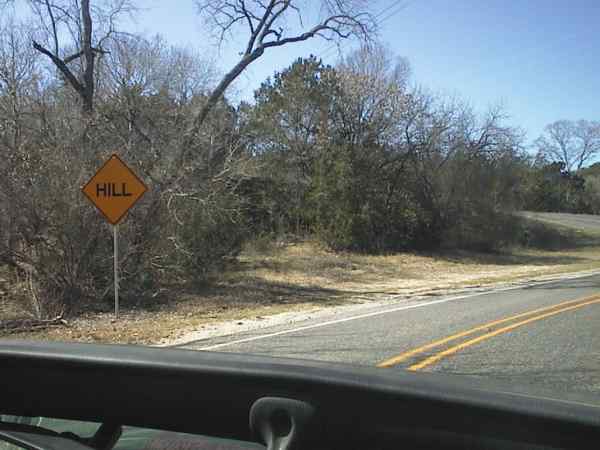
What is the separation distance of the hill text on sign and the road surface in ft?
11.4

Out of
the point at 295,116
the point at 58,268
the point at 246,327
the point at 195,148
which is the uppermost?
the point at 295,116

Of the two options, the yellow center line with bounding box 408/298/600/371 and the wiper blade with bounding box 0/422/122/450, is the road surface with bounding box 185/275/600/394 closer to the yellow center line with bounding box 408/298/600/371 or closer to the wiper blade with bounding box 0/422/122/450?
the yellow center line with bounding box 408/298/600/371

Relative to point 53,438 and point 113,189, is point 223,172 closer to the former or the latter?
point 113,189

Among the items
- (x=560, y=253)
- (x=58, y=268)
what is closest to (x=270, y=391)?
(x=58, y=268)

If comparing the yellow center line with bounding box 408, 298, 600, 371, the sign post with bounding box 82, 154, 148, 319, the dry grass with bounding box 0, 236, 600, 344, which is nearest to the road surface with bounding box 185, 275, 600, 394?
the yellow center line with bounding box 408, 298, 600, 371

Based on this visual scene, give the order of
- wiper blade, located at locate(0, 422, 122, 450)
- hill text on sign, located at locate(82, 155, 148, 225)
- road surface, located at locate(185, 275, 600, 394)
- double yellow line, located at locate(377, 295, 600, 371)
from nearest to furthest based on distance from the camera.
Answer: wiper blade, located at locate(0, 422, 122, 450)
road surface, located at locate(185, 275, 600, 394)
double yellow line, located at locate(377, 295, 600, 371)
hill text on sign, located at locate(82, 155, 148, 225)

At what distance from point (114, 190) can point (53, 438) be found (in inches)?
367

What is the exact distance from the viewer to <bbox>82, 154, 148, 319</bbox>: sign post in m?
11.2

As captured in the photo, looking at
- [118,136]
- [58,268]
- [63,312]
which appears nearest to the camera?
[63,312]

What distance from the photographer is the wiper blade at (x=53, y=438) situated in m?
2.34

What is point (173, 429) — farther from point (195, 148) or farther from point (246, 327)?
point (195, 148)

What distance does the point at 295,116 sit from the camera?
31688mm

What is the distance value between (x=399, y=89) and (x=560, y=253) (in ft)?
49.1

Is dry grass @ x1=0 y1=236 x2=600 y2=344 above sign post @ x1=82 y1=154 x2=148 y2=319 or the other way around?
the other way around
